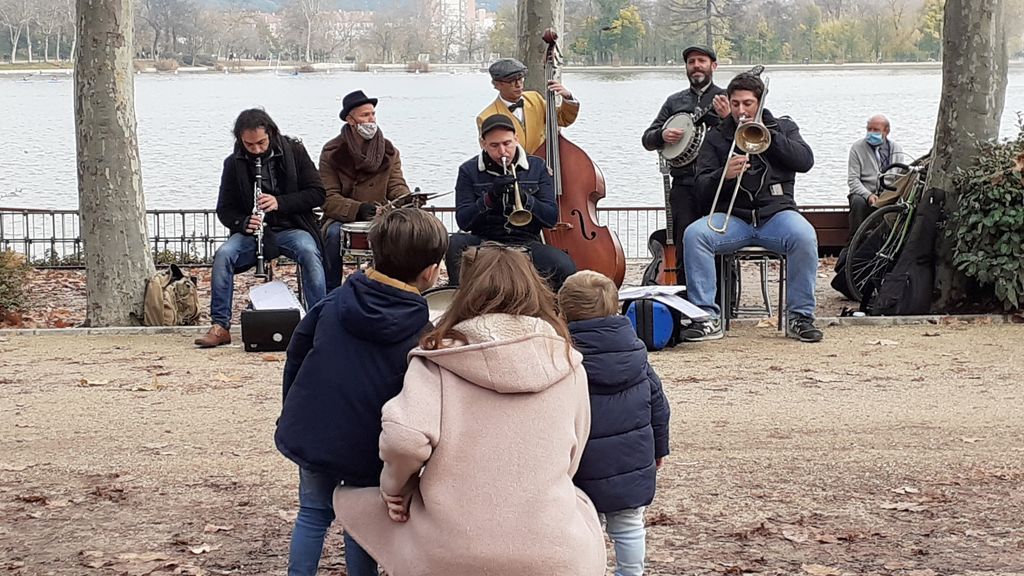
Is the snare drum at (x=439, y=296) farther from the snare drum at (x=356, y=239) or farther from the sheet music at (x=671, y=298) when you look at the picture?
the snare drum at (x=356, y=239)

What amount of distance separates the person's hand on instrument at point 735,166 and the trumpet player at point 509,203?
102cm

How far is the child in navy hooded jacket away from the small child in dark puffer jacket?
1.42 feet

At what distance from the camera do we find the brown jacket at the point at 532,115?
9.40 metres

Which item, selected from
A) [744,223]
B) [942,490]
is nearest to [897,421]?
[942,490]

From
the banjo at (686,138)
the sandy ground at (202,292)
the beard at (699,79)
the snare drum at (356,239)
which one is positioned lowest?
the sandy ground at (202,292)

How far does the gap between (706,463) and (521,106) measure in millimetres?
4238

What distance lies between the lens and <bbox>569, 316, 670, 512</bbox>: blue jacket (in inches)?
156

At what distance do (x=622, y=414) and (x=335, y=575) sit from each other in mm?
1193

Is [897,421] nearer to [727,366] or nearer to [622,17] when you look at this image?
[727,366]

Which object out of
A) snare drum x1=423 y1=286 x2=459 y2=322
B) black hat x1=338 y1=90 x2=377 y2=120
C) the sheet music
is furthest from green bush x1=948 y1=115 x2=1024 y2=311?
snare drum x1=423 y1=286 x2=459 y2=322

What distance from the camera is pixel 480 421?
3453 millimetres

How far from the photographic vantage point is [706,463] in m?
5.82

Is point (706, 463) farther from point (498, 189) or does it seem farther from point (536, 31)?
point (536, 31)

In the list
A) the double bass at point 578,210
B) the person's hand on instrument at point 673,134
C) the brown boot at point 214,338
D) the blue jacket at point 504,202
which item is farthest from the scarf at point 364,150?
the person's hand on instrument at point 673,134
